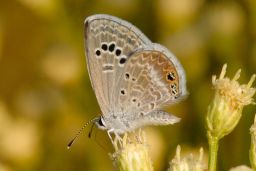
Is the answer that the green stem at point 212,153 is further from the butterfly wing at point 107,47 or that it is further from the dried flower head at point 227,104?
the butterfly wing at point 107,47

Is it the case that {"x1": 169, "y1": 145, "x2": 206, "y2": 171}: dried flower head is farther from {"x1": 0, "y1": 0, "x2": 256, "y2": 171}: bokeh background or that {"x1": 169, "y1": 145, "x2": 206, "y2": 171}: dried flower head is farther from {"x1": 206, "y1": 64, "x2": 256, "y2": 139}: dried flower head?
{"x1": 0, "y1": 0, "x2": 256, "y2": 171}: bokeh background

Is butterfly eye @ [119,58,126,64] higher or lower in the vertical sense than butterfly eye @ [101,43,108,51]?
lower

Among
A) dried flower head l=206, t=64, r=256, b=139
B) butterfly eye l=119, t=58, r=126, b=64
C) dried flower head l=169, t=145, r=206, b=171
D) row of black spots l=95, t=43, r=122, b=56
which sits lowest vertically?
dried flower head l=169, t=145, r=206, b=171

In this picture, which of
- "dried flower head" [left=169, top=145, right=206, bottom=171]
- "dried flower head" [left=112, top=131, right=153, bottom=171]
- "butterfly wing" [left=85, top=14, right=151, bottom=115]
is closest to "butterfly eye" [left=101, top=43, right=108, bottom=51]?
"butterfly wing" [left=85, top=14, right=151, bottom=115]

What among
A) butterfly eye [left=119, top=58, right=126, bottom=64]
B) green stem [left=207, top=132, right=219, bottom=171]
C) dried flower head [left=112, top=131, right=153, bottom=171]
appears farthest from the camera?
butterfly eye [left=119, top=58, right=126, bottom=64]

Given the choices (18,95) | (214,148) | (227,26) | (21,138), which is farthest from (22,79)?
(214,148)

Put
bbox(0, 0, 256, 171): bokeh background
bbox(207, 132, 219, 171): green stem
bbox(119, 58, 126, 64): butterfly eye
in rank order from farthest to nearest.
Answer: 1. bbox(0, 0, 256, 171): bokeh background
2. bbox(119, 58, 126, 64): butterfly eye
3. bbox(207, 132, 219, 171): green stem

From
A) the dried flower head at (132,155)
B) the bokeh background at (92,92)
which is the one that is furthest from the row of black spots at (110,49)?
the bokeh background at (92,92)

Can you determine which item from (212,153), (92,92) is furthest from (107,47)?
(92,92)
